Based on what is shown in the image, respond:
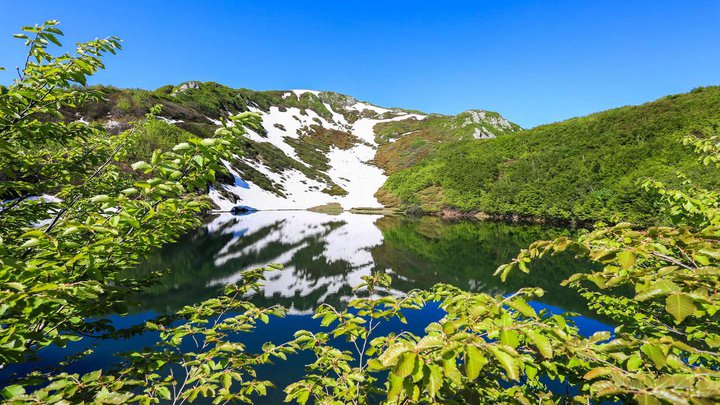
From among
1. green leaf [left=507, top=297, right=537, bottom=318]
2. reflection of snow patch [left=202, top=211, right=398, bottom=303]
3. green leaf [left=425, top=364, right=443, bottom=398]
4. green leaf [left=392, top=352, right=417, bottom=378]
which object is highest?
green leaf [left=507, top=297, right=537, bottom=318]

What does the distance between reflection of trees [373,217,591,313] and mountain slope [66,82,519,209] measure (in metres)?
28.6

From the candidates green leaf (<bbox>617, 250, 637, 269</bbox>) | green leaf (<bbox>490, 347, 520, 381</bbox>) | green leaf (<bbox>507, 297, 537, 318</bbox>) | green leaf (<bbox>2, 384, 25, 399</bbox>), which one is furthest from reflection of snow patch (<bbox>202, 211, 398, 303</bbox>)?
green leaf (<bbox>617, 250, 637, 269</bbox>)

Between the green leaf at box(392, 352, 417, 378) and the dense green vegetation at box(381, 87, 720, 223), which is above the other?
the dense green vegetation at box(381, 87, 720, 223)

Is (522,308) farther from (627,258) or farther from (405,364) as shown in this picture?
(405,364)

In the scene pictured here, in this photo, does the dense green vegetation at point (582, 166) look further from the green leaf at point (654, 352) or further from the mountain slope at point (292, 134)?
the green leaf at point (654, 352)

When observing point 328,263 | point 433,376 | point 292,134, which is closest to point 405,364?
point 433,376

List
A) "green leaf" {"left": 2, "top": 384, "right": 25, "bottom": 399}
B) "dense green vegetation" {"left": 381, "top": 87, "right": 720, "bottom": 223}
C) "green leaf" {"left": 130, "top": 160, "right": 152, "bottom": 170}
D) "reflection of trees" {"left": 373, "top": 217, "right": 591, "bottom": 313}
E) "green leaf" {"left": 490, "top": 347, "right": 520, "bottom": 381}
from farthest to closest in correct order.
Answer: "dense green vegetation" {"left": 381, "top": 87, "right": 720, "bottom": 223} → "reflection of trees" {"left": 373, "top": 217, "right": 591, "bottom": 313} → "green leaf" {"left": 130, "top": 160, "right": 152, "bottom": 170} → "green leaf" {"left": 2, "top": 384, "right": 25, "bottom": 399} → "green leaf" {"left": 490, "top": 347, "right": 520, "bottom": 381}

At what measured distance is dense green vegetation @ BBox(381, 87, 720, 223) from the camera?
32.8m

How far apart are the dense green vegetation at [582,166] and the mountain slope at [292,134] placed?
2074 centimetres

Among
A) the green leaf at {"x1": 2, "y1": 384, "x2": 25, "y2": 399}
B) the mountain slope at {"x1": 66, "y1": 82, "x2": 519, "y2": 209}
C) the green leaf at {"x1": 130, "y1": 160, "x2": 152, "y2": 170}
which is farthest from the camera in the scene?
the mountain slope at {"x1": 66, "y1": 82, "x2": 519, "y2": 209}

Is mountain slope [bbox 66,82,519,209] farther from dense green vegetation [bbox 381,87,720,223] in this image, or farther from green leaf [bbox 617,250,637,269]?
green leaf [bbox 617,250,637,269]

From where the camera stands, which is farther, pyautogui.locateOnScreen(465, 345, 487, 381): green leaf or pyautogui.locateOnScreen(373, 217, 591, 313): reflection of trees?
pyautogui.locateOnScreen(373, 217, 591, 313): reflection of trees

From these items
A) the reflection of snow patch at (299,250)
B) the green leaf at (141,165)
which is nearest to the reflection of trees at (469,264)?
the reflection of snow patch at (299,250)

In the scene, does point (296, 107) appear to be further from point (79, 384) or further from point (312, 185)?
point (79, 384)
